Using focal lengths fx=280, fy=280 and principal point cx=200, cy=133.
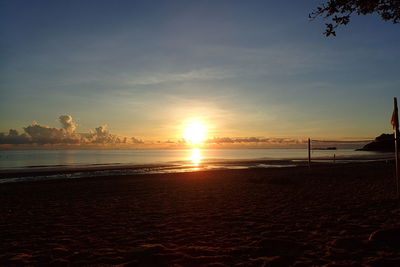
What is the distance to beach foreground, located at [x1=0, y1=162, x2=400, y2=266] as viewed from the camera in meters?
4.25

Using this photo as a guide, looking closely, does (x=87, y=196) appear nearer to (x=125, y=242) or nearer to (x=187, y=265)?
(x=125, y=242)

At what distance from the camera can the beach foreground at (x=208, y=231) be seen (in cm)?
425

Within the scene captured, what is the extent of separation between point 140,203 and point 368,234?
257 inches

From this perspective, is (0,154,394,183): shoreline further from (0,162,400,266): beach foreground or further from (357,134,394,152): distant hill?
(357,134,394,152): distant hill

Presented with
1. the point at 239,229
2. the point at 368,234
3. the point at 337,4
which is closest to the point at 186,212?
the point at 239,229

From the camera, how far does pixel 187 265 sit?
4035 millimetres

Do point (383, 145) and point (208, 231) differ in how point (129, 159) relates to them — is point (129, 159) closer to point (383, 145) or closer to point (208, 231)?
point (208, 231)

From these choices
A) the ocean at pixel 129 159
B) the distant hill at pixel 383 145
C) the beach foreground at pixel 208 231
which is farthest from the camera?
the distant hill at pixel 383 145

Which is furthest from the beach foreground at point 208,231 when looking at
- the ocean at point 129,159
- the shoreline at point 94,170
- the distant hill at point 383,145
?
the distant hill at point 383,145

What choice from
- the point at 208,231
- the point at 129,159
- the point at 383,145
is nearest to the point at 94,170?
the point at 208,231

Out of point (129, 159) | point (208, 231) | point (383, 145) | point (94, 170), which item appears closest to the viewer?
point (208, 231)

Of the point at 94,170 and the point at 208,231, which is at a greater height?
the point at 208,231

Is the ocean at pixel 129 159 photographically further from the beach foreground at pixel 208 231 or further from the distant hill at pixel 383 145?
the beach foreground at pixel 208 231

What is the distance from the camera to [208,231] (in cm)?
575
